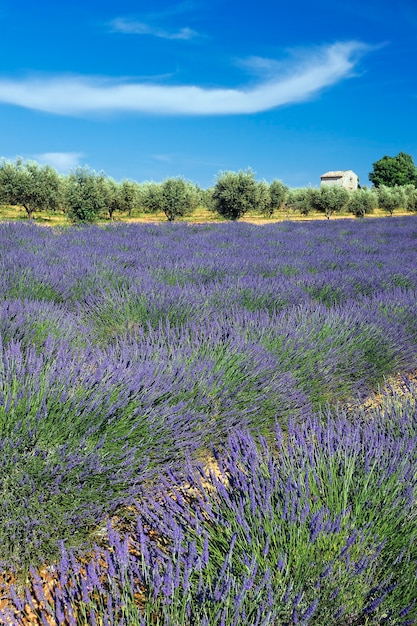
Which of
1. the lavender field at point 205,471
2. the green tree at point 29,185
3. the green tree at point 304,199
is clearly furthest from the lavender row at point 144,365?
the green tree at point 304,199

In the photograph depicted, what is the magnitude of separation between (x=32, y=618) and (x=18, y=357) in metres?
1.12

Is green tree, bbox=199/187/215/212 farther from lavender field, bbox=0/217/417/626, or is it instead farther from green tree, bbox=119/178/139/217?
lavender field, bbox=0/217/417/626

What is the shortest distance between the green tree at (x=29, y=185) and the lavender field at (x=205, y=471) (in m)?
28.3

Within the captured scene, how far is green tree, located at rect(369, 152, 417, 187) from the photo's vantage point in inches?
2931

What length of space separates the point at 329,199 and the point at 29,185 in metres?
24.1

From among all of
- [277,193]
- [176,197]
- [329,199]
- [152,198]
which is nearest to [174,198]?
[176,197]

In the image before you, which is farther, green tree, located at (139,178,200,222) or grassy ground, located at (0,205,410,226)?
green tree, located at (139,178,200,222)

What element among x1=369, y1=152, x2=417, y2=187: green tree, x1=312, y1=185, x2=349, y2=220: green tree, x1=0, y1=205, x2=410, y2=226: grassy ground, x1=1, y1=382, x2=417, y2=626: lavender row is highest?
x1=369, y1=152, x2=417, y2=187: green tree

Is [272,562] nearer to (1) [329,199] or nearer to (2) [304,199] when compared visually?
(1) [329,199]

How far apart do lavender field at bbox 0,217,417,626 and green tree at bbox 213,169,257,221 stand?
25922 mm

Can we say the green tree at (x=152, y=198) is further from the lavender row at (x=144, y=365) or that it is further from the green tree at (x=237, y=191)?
the lavender row at (x=144, y=365)

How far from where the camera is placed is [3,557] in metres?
1.73

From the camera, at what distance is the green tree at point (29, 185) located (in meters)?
29.6

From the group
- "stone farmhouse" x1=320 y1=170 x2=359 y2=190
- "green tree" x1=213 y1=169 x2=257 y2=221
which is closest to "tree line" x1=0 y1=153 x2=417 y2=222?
"green tree" x1=213 y1=169 x2=257 y2=221
